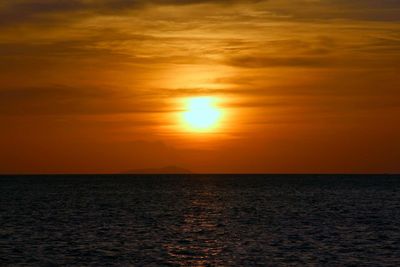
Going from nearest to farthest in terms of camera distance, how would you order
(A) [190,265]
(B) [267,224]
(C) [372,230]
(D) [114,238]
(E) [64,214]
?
(A) [190,265]
(D) [114,238]
(C) [372,230]
(B) [267,224]
(E) [64,214]

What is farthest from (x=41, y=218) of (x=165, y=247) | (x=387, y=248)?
(x=387, y=248)

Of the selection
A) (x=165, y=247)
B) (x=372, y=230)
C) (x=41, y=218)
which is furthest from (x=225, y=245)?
(x=41, y=218)

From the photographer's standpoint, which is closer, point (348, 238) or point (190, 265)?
point (190, 265)

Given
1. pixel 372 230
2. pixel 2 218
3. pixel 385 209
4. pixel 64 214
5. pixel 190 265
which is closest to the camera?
pixel 190 265

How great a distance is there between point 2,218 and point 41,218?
215 inches

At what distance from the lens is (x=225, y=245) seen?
211 feet

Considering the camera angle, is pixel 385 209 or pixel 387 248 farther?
pixel 385 209

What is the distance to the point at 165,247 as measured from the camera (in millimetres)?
62750

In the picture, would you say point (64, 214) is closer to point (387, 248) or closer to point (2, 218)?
point (2, 218)

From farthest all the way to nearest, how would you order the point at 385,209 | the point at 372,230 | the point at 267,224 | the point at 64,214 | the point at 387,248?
the point at 385,209 < the point at 64,214 < the point at 267,224 < the point at 372,230 < the point at 387,248

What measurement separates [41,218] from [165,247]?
39570 millimetres

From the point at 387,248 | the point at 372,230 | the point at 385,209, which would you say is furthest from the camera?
the point at 385,209

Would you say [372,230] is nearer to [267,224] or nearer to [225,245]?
[267,224]

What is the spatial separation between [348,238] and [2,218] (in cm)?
5081
